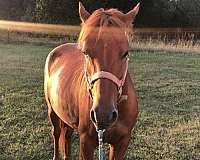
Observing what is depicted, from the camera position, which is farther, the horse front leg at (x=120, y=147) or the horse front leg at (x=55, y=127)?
the horse front leg at (x=55, y=127)

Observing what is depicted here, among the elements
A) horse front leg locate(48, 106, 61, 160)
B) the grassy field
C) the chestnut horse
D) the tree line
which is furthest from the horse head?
the tree line

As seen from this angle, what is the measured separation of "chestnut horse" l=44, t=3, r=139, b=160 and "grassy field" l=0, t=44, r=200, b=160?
0.66 m

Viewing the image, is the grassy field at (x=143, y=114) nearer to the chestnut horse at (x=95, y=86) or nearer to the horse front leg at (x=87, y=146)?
the chestnut horse at (x=95, y=86)

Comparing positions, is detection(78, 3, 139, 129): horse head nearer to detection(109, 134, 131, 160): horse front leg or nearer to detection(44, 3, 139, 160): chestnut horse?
detection(44, 3, 139, 160): chestnut horse

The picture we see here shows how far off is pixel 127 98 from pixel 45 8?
19.8m

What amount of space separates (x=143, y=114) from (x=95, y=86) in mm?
3755

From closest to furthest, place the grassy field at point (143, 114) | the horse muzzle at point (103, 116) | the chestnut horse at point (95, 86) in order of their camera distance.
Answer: the horse muzzle at point (103, 116), the chestnut horse at point (95, 86), the grassy field at point (143, 114)

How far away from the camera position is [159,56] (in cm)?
1398

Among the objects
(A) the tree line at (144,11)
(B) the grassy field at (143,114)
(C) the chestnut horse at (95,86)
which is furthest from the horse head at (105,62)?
(A) the tree line at (144,11)

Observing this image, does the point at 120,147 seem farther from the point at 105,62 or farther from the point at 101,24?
the point at 101,24

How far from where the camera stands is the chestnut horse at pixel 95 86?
2473 millimetres

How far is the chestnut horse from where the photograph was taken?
2.47 m

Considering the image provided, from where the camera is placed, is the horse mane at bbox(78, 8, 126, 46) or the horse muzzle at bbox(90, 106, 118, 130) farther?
the horse mane at bbox(78, 8, 126, 46)

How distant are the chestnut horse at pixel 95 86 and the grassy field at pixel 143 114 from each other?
0.66 m
